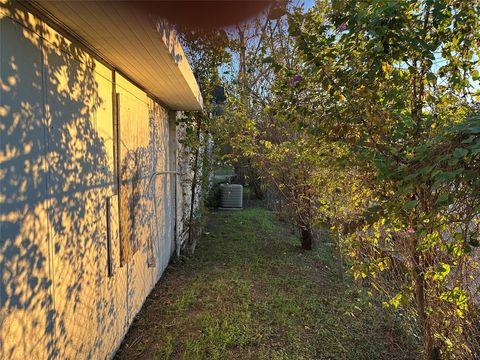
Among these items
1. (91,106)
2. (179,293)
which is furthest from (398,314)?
(91,106)

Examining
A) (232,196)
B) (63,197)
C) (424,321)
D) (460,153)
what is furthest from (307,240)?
(460,153)

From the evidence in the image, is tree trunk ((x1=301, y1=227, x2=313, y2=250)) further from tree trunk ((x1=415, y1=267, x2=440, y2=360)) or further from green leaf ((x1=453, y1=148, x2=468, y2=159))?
green leaf ((x1=453, y1=148, x2=468, y2=159))

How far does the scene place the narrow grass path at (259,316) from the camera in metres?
3.10

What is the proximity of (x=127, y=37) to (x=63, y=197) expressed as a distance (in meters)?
1.08

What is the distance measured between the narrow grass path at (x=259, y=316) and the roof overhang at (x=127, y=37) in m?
2.54

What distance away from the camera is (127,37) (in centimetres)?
216

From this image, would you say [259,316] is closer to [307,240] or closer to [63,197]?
[63,197]

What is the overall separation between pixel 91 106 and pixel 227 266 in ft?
12.3

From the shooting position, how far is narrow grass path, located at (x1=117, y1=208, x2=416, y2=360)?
310cm

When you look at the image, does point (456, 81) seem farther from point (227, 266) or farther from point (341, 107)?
point (227, 266)

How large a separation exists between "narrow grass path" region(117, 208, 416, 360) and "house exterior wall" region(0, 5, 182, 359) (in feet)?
1.59

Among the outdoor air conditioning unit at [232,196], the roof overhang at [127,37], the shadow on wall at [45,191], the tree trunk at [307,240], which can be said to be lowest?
the tree trunk at [307,240]

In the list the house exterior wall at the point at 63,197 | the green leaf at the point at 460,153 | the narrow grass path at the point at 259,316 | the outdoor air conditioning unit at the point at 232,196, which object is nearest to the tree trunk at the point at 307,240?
the narrow grass path at the point at 259,316

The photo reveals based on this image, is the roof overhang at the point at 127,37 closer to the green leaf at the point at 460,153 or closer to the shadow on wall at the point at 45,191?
the shadow on wall at the point at 45,191
